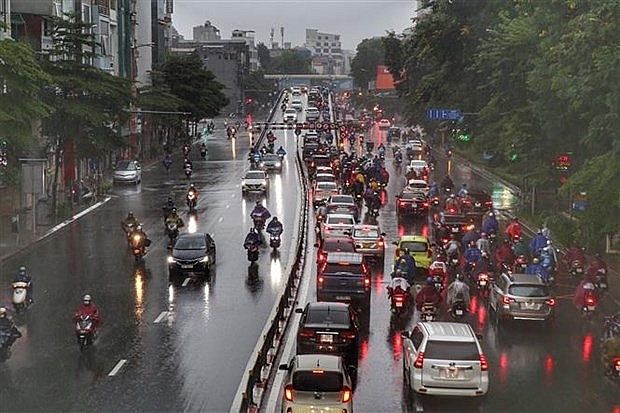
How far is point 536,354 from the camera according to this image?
77.6ft

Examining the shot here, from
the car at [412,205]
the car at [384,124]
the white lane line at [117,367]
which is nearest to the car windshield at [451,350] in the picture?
the white lane line at [117,367]

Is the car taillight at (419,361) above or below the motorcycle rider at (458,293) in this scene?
above

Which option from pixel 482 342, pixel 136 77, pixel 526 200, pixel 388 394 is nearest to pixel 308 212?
pixel 526 200

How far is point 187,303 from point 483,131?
37551mm

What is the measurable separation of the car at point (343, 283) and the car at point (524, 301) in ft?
11.6

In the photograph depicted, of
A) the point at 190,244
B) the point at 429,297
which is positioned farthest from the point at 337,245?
the point at 429,297

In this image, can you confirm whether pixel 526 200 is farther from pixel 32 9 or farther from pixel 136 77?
pixel 136 77

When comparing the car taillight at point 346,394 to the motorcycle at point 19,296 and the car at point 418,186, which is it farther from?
the car at point 418,186

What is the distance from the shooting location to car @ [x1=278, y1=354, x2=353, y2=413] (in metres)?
16.7

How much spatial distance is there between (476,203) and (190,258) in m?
20.7

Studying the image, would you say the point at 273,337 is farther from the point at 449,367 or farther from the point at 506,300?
the point at 506,300

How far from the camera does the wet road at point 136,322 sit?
1977cm

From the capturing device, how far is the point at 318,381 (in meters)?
17.0

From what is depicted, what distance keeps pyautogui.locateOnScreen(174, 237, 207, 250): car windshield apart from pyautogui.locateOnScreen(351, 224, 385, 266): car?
5418 millimetres
